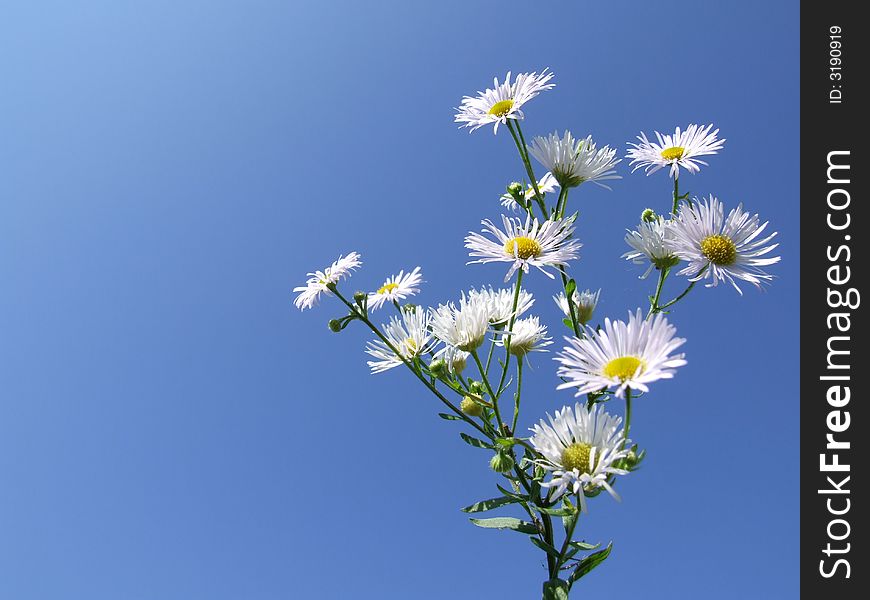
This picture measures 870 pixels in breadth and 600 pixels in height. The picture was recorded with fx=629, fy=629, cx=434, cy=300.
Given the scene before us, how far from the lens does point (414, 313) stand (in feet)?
5.97

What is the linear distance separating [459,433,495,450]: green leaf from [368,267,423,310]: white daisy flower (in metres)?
0.45

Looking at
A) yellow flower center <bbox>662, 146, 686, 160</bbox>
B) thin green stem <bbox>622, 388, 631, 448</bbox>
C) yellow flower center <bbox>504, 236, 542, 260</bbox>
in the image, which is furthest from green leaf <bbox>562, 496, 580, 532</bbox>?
yellow flower center <bbox>662, 146, 686, 160</bbox>

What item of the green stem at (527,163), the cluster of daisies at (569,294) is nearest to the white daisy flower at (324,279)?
the cluster of daisies at (569,294)

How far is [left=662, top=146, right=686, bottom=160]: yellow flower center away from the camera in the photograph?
67.9 inches

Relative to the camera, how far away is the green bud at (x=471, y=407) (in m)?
1.58

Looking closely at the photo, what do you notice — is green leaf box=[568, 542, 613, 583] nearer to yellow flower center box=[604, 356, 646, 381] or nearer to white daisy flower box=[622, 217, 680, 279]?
yellow flower center box=[604, 356, 646, 381]

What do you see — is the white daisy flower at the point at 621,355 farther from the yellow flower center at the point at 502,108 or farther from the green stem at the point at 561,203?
the yellow flower center at the point at 502,108

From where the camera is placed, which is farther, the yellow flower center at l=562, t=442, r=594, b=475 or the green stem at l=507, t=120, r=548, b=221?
the green stem at l=507, t=120, r=548, b=221

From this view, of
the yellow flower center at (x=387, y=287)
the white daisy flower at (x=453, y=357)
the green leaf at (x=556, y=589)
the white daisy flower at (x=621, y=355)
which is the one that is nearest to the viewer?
the white daisy flower at (x=621, y=355)

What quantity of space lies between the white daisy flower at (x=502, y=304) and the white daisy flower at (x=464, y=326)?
2 centimetres

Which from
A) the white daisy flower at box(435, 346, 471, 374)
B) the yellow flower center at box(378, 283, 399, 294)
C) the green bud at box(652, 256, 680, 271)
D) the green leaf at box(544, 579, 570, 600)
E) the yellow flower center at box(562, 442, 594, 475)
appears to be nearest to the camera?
the yellow flower center at box(562, 442, 594, 475)

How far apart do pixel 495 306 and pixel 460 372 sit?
0.67ft

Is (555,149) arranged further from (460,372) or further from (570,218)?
(460,372)
